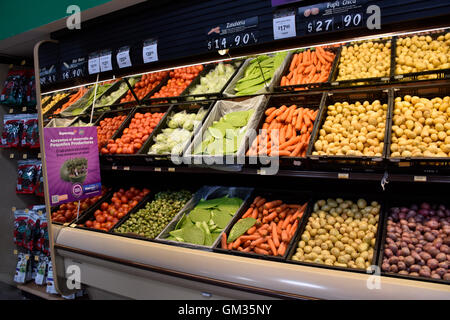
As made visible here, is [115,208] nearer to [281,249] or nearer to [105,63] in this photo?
[105,63]

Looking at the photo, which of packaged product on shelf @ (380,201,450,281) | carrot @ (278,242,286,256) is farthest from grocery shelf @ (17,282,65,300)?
packaged product on shelf @ (380,201,450,281)

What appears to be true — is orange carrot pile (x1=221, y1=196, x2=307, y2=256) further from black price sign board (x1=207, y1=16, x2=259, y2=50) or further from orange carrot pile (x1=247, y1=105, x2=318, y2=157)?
black price sign board (x1=207, y1=16, x2=259, y2=50)

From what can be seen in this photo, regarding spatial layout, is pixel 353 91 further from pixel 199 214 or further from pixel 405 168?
pixel 199 214

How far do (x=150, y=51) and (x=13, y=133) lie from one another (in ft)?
10.2

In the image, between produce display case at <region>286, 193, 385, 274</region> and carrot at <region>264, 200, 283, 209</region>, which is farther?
carrot at <region>264, 200, 283, 209</region>

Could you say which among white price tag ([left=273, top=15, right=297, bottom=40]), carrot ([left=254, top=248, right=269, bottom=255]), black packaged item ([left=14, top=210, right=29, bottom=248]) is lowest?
black packaged item ([left=14, top=210, right=29, bottom=248])

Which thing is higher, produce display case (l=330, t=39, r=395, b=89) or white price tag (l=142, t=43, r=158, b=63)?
white price tag (l=142, t=43, r=158, b=63)

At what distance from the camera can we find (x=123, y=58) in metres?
3.06

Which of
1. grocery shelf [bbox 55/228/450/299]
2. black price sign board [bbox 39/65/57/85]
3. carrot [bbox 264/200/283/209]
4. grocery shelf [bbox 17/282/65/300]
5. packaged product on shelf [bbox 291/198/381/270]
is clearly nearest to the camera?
grocery shelf [bbox 55/228/450/299]

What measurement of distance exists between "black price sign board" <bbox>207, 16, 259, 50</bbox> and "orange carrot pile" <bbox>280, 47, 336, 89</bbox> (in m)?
0.74

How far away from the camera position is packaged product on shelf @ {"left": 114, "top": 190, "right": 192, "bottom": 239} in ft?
10.1

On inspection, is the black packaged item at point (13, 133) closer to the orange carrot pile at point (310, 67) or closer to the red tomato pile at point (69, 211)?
the red tomato pile at point (69, 211)

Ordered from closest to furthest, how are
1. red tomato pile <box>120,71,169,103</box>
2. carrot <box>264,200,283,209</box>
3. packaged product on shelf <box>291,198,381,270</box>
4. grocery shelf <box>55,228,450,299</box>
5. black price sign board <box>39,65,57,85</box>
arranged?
grocery shelf <box>55,228,450,299</box> < packaged product on shelf <box>291,198,381,270</box> < carrot <box>264,200,283,209</box> < black price sign board <box>39,65,57,85</box> < red tomato pile <box>120,71,169,103</box>
